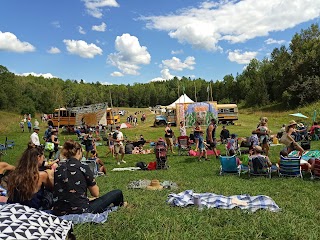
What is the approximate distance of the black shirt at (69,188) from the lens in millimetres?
4098

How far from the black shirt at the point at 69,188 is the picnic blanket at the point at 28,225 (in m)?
1.16

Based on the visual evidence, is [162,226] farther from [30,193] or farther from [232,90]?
[232,90]

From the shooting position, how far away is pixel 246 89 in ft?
262

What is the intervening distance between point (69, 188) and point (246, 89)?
79.6 meters

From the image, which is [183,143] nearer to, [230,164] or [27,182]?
[230,164]

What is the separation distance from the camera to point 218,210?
470 centimetres

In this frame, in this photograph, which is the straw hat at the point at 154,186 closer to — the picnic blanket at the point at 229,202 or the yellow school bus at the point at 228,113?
the picnic blanket at the point at 229,202

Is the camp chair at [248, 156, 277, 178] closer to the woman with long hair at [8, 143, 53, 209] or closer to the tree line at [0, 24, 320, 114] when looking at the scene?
the woman with long hair at [8, 143, 53, 209]

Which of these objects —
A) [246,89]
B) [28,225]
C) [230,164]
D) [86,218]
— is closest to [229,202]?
[86,218]

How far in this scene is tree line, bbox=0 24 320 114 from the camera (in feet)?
161

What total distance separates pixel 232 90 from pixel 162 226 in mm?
87529

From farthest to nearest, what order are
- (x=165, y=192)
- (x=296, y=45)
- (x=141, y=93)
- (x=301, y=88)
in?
(x=141, y=93) < (x=296, y=45) < (x=301, y=88) < (x=165, y=192)

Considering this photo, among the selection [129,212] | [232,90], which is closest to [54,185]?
[129,212]

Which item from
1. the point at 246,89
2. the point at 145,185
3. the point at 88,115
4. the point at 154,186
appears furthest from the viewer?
the point at 246,89
